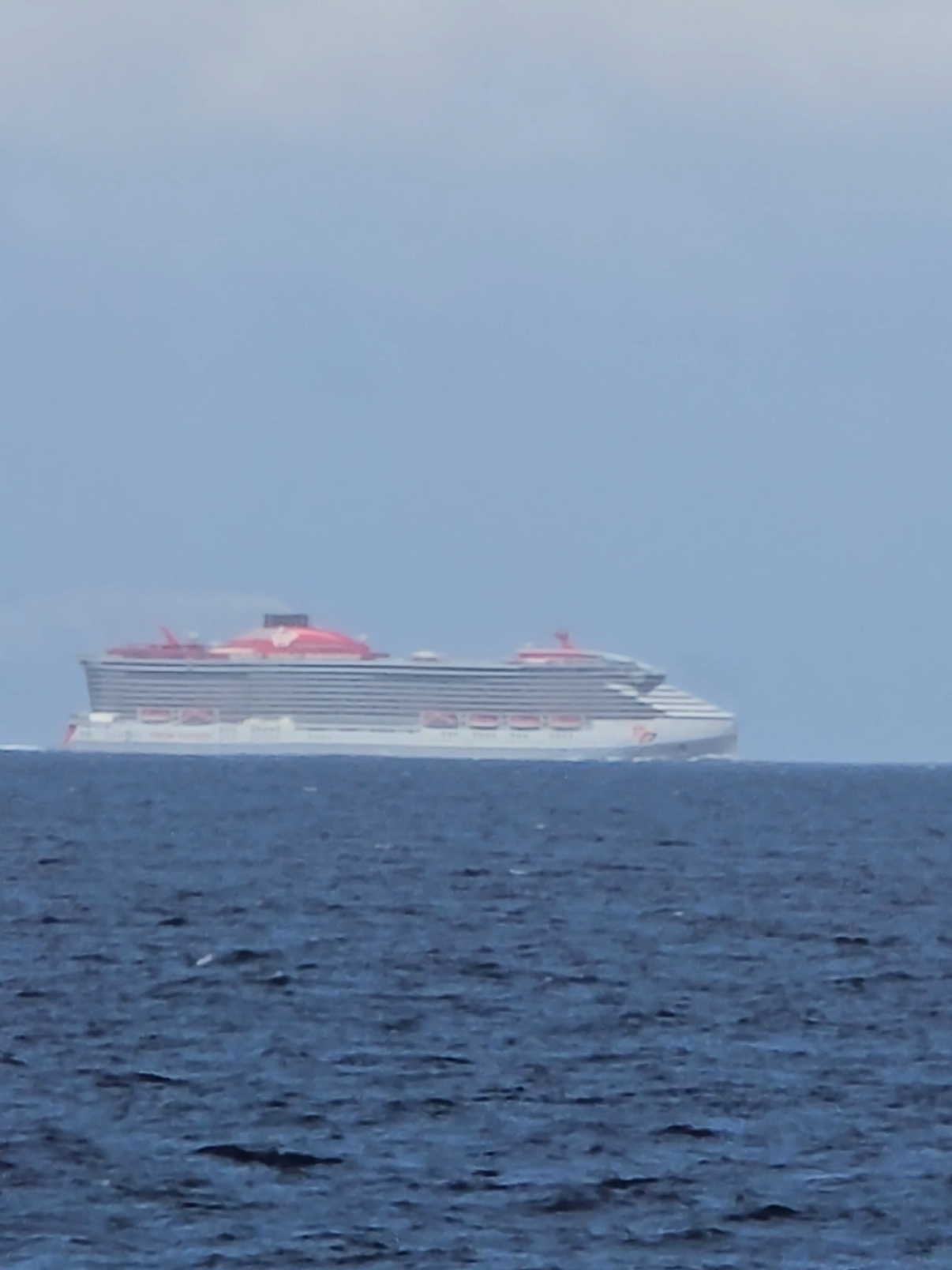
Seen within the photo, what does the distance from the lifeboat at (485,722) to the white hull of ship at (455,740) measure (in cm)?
19

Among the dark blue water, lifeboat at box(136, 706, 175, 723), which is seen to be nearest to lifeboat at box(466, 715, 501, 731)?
lifeboat at box(136, 706, 175, 723)

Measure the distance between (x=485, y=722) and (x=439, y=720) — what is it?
2472mm

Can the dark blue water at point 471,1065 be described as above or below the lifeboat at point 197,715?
below

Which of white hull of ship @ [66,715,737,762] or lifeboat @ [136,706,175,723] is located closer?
white hull of ship @ [66,715,737,762]

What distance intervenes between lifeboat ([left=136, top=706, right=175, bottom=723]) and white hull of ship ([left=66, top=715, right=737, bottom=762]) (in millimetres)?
267

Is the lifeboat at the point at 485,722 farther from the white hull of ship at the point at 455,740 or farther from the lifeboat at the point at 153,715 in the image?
the lifeboat at the point at 153,715

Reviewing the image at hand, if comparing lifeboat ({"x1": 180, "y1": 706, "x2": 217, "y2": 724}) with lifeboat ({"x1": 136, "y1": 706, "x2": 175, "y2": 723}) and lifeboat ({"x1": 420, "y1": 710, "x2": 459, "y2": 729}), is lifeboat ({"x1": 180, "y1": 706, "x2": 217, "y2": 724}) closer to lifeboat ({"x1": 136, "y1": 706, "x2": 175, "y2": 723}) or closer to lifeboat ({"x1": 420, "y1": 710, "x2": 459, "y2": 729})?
lifeboat ({"x1": 136, "y1": 706, "x2": 175, "y2": 723})

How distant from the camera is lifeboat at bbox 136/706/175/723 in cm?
13225

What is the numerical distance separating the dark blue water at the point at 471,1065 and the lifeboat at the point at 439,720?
8569 centimetres

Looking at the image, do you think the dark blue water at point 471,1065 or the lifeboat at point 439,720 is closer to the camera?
the dark blue water at point 471,1065

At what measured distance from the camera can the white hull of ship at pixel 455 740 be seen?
128625mm

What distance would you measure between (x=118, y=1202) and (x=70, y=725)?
A: 124 m

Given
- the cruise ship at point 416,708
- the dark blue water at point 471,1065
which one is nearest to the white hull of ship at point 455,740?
the cruise ship at point 416,708

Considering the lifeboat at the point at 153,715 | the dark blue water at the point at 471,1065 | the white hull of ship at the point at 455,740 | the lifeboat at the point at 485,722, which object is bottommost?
the dark blue water at the point at 471,1065
